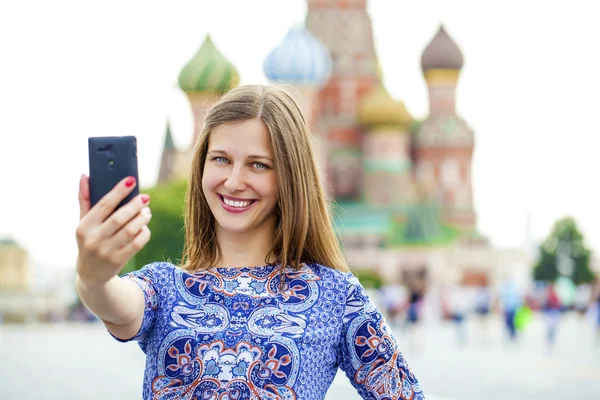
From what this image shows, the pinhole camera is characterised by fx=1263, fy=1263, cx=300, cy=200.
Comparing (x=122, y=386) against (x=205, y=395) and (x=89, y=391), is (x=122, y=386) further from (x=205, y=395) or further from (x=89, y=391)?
(x=205, y=395)

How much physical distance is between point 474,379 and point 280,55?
39.2 m

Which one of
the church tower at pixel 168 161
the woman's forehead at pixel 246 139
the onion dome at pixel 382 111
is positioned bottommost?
the church tower at pixel 168 161

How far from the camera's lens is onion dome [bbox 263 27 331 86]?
163 ft

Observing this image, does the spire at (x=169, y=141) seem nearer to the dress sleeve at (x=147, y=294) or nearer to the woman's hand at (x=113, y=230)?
the dress sleeve at (x=147, y=294)

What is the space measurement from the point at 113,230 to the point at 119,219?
0.03 metres

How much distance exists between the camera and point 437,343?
67.5 feet

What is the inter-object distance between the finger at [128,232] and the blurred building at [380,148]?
46573 mm

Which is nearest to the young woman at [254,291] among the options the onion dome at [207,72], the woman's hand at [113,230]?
the woman's hand at [113,230]

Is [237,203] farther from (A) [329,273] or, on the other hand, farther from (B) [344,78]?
(B) [344,78]

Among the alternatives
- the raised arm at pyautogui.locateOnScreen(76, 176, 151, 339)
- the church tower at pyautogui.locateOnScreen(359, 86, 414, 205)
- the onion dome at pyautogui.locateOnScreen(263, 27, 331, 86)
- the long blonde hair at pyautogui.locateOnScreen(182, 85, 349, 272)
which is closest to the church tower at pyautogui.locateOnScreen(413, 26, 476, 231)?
the church tower at pyautogui.locateOnScreen(359, 86, 414, 205)

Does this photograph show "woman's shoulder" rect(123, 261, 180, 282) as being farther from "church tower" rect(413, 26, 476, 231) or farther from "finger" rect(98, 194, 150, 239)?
"church tower" rect(413, 26, 476, 231)

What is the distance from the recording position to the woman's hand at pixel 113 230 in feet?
6.84

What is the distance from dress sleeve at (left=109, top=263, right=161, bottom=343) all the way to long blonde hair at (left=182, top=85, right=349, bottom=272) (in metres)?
0.13

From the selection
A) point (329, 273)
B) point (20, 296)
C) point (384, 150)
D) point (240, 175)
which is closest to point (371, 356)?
point (329, 273)
